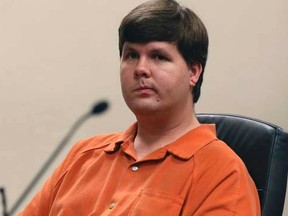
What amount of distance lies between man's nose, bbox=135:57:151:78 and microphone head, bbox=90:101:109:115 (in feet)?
1.91

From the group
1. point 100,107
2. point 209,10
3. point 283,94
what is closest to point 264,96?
point 283,94

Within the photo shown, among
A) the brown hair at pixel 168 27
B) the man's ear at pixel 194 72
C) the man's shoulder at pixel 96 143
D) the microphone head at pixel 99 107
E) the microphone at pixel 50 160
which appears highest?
the brown hair at pixel 168 27

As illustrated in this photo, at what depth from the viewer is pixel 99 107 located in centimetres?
165

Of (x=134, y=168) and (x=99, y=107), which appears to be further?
A: (x=99, y=107)

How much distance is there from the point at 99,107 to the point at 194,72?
59cm

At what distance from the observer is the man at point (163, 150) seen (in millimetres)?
993

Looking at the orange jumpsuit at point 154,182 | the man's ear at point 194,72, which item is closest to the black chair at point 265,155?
the orange jumpsuit at point 154,182

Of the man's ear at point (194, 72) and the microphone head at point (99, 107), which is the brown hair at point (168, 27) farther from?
the microphone head at point (99, 107)

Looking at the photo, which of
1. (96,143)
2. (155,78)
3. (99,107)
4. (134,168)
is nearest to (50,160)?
(99,107)

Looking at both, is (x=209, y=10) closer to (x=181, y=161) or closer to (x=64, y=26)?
(x=64, y=26)

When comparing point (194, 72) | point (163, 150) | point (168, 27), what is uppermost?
point (168, 27)

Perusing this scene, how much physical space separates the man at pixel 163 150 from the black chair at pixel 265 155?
7 cm

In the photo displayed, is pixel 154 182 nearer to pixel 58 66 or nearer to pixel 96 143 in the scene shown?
pixel 96 143

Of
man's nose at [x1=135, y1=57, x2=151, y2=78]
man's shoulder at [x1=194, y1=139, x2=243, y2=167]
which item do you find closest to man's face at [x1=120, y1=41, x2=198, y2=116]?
man's nose at [x1=135, y1=57, x2=151, y2=78]
